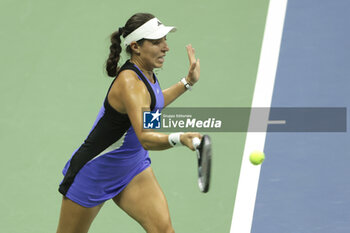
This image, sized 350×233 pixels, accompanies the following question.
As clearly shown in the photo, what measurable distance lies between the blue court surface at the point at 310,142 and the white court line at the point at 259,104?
0.06 metres

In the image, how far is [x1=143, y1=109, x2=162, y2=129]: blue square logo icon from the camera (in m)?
4.79

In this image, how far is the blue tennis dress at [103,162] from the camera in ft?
17.2

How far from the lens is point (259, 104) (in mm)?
7793

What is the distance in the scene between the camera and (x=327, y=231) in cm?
610

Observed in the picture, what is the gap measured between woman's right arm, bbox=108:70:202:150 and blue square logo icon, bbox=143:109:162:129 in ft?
0.13

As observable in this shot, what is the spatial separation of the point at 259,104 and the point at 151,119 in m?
2.98

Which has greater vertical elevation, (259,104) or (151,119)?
(151,119)

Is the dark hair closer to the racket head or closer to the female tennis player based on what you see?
the female tennis player

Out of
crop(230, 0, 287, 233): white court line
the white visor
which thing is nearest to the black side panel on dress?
the white visor

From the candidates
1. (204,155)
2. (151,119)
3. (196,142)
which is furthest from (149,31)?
(204,155)

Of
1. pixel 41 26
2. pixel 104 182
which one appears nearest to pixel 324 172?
pixel 104 182

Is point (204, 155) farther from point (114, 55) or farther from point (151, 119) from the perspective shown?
point (114, 55)

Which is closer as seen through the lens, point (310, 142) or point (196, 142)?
point (196, 142)

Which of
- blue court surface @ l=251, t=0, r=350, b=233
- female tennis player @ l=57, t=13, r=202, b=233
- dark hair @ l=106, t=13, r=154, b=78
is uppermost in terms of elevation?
dark hair @ l=106, t=13, r=154, b=78
